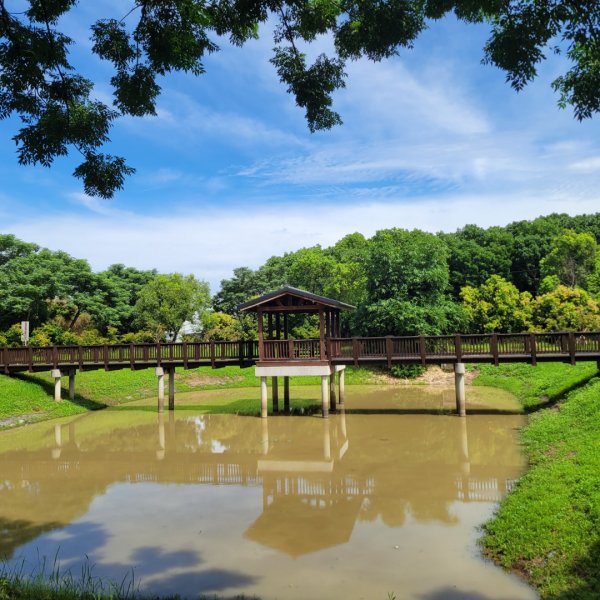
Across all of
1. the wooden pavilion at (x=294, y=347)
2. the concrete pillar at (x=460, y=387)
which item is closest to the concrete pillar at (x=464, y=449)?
the concrete pillar at (x=460, y=387)

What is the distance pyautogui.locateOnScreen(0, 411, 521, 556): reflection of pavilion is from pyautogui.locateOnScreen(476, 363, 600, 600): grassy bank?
1006 millimetres

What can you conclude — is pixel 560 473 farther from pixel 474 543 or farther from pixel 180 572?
pixel 180 572

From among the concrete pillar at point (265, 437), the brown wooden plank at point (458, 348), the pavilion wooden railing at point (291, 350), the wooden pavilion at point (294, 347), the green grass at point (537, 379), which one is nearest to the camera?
the concrete pillar at point (265, 437)

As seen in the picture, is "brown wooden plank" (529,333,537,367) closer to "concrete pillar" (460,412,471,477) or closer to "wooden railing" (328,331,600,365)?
"wooden railing" (328,331,600,365)

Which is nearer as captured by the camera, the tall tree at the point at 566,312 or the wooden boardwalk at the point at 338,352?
the wooden boardwalk at the point at 338,352

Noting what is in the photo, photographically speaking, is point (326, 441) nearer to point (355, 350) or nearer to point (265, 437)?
point (265, 437)

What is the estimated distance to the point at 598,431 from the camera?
12.1 metres

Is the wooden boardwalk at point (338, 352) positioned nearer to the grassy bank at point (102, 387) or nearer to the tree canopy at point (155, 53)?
the grassy bank at point (102, 387)

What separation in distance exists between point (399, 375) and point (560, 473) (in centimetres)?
2127

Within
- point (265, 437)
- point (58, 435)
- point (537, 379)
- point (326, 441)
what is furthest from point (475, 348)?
point (58, 435)

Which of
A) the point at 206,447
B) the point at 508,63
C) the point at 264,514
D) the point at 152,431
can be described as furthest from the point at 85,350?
the point at 508,63

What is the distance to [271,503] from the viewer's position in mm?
10727

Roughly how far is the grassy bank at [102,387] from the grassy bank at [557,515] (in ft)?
44.3

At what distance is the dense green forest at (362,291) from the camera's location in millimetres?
31953
